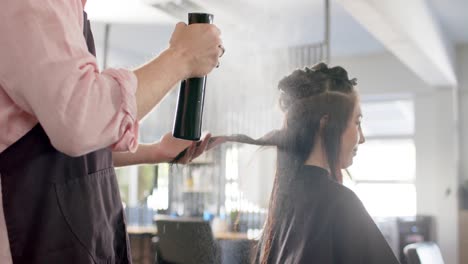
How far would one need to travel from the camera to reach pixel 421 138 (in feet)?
17.5

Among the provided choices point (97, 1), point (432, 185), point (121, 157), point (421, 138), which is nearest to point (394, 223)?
point (432, 185)

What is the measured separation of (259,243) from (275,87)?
370 mm

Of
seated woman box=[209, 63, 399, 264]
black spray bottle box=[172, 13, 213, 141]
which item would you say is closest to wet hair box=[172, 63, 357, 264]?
seated woman box=[209, 63, 399, 264]

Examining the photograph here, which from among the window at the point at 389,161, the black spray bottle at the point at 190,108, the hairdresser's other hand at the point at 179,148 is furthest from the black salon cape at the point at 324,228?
the window at the point at 389,161

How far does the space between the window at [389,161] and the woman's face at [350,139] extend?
413cm

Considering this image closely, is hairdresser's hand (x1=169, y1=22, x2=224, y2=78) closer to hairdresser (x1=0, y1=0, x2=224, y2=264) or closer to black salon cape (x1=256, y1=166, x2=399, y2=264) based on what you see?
hairdresser (x1=0, y1=0, x2=224, y2=264)

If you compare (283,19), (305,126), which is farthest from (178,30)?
(283,19)

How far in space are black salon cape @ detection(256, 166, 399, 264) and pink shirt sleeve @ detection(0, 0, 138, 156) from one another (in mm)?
578

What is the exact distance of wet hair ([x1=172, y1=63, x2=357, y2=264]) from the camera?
1.14 m

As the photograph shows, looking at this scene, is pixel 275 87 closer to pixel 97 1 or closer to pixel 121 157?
pixel 121 157

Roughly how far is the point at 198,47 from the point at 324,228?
0.51 meters

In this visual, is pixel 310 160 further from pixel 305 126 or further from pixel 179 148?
pixel 179 148

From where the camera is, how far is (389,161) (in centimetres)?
648

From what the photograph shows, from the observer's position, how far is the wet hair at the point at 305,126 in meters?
1.14
